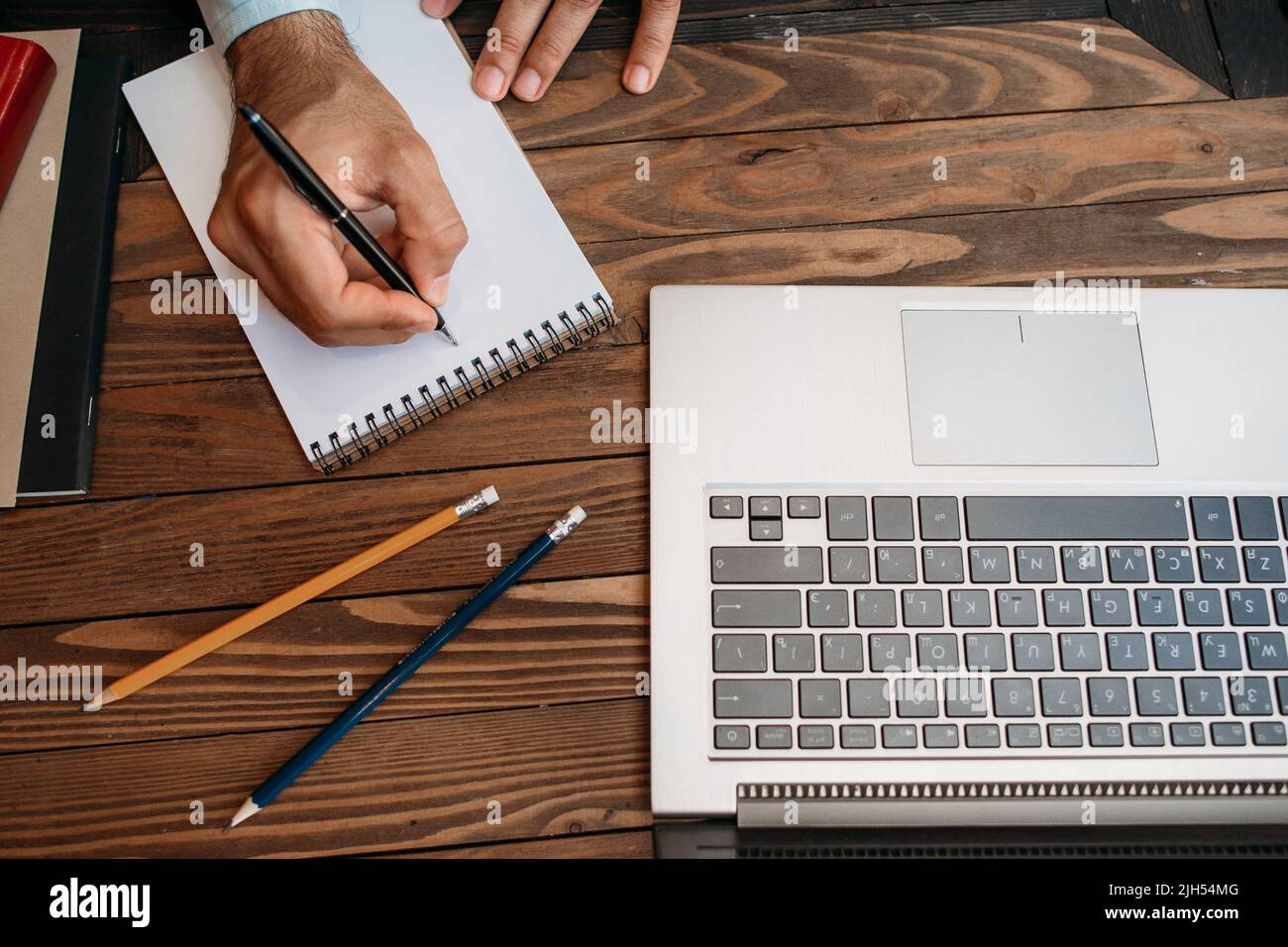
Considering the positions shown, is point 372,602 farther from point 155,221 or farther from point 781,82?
point 781,82

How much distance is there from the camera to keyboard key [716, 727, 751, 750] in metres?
0.59

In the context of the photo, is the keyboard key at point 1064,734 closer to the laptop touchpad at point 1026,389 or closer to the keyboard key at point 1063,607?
the keyboard key at point 1063,607

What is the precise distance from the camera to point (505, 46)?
2.40 feet

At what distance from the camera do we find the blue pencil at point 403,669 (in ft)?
2.00

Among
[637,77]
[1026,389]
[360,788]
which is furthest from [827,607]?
[637,77]

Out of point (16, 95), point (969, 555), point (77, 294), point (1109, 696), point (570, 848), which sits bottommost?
point (570, 848)

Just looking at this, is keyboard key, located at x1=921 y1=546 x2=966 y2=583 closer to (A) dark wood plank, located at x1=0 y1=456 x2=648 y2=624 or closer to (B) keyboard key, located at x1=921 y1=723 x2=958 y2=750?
(B) keyboard key, located at x1=921 y1=723 x2=958 y2=750

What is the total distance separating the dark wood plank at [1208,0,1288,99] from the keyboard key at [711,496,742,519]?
0.59m

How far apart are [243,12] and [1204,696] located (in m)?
0.91

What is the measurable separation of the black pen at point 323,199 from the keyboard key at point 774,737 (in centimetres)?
39

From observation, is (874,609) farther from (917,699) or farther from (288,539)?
(288,539)

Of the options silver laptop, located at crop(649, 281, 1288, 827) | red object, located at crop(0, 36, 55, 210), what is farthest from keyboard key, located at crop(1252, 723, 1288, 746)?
red object, located at crop(0, 36, 55, 210)

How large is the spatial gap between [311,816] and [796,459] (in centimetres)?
44
